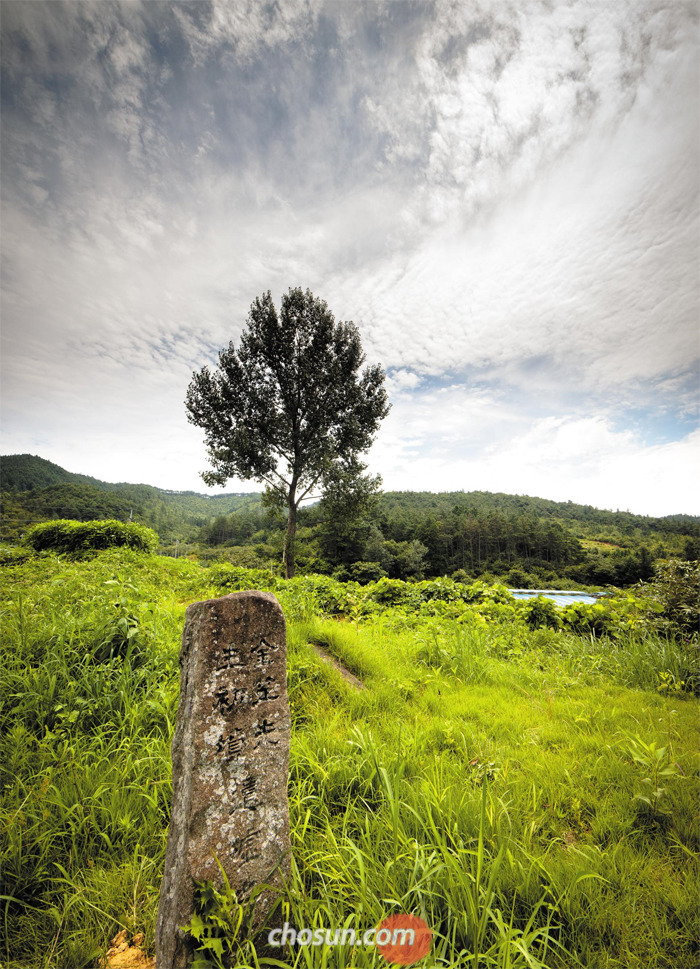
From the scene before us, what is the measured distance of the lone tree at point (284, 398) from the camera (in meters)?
11.7

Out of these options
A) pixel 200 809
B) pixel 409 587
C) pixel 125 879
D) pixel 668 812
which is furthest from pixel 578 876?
pixel 409 587

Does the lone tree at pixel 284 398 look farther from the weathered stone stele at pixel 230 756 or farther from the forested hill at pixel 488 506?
the forested hill at pixel 488 506

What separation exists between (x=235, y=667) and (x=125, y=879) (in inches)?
43.2

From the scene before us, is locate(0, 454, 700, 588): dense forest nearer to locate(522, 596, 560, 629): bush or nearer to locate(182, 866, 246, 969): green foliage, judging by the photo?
locate(522, 596, 560, 629): bush

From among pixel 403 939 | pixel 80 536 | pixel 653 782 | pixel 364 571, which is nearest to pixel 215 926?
pixel 403 939

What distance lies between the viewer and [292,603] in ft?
15.6

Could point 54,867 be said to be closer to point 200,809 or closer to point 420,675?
point 200,809

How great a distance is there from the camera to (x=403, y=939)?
123 centimetres

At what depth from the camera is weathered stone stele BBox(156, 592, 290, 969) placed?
4.28 feet

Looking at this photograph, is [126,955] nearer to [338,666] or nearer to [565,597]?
[338,666]

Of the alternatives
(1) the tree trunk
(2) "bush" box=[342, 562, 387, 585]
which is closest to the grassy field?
(1) the tree trunk

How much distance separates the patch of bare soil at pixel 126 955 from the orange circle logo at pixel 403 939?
86cm

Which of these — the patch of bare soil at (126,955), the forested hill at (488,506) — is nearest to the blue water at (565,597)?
the patch of bare soil at (126,955)

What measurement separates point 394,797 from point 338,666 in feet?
6.48
